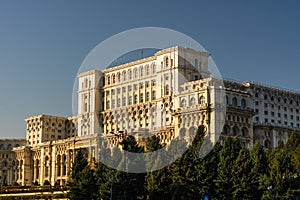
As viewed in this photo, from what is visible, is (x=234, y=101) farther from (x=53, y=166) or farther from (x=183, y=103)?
(x=53, y=166)

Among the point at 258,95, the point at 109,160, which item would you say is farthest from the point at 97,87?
the point at 109,160

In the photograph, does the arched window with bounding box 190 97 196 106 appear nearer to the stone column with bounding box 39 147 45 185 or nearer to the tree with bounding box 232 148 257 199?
the tree with bounding box 232 148 257 199

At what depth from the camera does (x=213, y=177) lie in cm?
6325

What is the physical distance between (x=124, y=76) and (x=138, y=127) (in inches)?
675

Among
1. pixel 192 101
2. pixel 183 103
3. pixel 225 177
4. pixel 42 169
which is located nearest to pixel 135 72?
pixel 183 103

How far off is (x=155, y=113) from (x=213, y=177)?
58.5m

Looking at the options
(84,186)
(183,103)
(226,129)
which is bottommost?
(84,186)

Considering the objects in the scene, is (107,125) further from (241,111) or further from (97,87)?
(241,111)

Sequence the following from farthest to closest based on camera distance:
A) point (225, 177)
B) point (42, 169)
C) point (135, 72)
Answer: point (42, 169) → point (135, 72) → point (225, 177)

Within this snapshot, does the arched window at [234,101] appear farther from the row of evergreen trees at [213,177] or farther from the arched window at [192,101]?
the row of evergreen trees at [213,177]

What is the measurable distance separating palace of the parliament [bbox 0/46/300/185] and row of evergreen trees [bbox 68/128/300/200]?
107 ft

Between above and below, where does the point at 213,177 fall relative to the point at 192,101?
below

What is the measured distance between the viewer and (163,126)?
374 ft

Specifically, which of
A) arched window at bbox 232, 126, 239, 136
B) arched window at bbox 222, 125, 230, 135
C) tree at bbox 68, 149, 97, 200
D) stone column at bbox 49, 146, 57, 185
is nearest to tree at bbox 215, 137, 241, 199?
tree at bbox 68, 149, 97, 200
